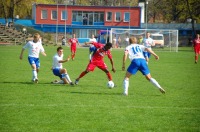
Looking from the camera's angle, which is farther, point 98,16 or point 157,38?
point 98,16

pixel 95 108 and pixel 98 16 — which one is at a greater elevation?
pixel 98 16

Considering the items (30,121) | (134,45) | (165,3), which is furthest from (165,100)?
(165,3)

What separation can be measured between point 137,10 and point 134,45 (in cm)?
6293

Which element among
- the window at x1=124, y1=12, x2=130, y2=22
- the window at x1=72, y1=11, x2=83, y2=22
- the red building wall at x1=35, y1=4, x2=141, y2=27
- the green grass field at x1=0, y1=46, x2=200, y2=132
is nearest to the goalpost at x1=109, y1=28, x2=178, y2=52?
the red building wall at x1=35, y1=4, x2=141, y2=27

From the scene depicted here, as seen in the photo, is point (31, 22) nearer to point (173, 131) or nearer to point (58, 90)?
point (58, 90)

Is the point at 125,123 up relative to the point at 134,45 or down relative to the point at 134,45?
down

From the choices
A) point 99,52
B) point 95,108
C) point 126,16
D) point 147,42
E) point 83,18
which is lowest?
point 95,108

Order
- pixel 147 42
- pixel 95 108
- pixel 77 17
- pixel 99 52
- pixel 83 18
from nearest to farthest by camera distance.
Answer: pixel 95 108, pixel 99 52, pixel 147 42, pixel 77 17, pixel 83 18

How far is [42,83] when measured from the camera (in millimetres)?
14938

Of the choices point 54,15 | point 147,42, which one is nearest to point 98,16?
point 54,15

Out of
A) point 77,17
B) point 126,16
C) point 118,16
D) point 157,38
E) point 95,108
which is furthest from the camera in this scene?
point 77,17

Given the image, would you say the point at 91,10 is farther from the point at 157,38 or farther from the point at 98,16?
the point at 157,38

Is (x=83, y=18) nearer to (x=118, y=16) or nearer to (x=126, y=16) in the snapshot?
(x=118, y=16)

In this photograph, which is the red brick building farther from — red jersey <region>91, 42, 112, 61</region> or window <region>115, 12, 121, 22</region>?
red jersey <region>91, 42, 112, 61</region>
